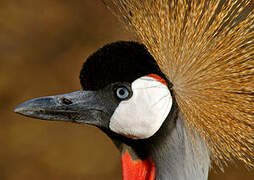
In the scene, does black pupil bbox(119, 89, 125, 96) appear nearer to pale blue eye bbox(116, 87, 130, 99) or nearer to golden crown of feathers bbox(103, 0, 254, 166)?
pale blue eye bbox(116, 87, 130, 99)

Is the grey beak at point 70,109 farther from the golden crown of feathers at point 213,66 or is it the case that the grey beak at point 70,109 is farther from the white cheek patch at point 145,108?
the golden crown of feathers at point 213,66

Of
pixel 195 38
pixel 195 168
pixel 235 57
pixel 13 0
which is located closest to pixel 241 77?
pixel 235 57

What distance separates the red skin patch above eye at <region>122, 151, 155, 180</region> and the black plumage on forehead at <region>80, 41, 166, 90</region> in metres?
0.26

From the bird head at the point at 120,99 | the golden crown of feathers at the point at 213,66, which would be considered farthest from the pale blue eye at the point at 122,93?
the golden crown of feathers at the point at 213,66

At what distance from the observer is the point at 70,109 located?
1057 millimetres

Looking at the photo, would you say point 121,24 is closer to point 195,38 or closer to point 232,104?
point 195,38

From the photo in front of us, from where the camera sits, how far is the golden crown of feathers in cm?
103

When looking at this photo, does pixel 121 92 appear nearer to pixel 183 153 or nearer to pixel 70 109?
pixel 70 109

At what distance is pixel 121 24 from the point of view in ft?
3.90

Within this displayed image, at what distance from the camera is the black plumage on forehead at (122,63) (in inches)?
40.5

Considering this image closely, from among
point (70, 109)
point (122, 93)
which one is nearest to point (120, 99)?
point (122, 93)

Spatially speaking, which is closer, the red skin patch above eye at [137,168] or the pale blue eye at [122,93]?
the pale blue eye at [122,93]

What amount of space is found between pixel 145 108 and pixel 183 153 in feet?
0.59

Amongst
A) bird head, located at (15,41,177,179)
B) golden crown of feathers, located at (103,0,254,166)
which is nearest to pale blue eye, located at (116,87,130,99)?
bird head, located at (15,41,177,179)
